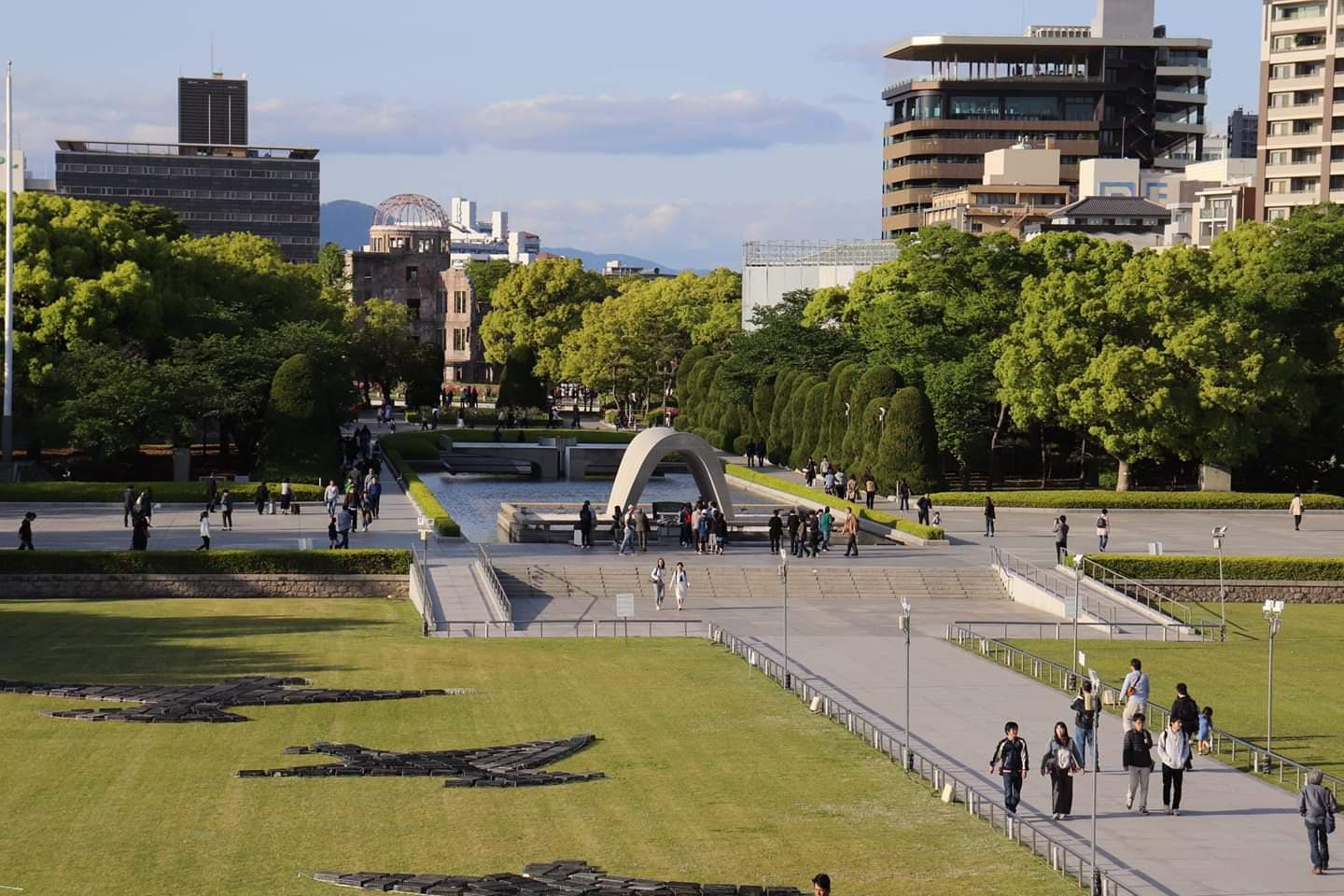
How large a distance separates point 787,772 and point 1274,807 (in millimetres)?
6657

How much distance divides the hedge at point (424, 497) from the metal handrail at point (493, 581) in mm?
3421

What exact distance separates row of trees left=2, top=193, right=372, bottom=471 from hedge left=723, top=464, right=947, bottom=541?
56.4 feet

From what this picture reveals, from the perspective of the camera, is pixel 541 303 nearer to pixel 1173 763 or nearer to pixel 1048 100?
pixel 1048 100

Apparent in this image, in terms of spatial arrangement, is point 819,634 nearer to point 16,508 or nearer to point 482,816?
point 482,816

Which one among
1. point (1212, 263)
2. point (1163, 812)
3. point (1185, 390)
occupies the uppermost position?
point (1212, 263)

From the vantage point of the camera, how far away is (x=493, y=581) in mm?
45156

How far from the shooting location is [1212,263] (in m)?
73.9

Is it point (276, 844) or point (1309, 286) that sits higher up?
point (1309, 286)

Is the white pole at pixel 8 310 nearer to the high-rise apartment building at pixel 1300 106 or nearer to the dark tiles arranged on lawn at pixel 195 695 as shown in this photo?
the dark tiles arranged on lawn at pixel 195 695

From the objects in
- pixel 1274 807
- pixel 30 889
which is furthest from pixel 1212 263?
pixel 30 889

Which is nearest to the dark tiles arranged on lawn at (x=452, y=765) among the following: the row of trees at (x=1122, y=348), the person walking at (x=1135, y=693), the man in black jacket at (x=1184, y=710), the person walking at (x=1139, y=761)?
the person walking at (x=1139, y=761)

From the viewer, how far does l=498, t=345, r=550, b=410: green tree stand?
120m

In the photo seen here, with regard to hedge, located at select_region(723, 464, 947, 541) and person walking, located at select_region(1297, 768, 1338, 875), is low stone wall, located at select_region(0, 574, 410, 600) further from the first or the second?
person walking, located at select_region(1297, 768, 1338, 875)

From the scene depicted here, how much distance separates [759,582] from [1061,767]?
80.6 ft
